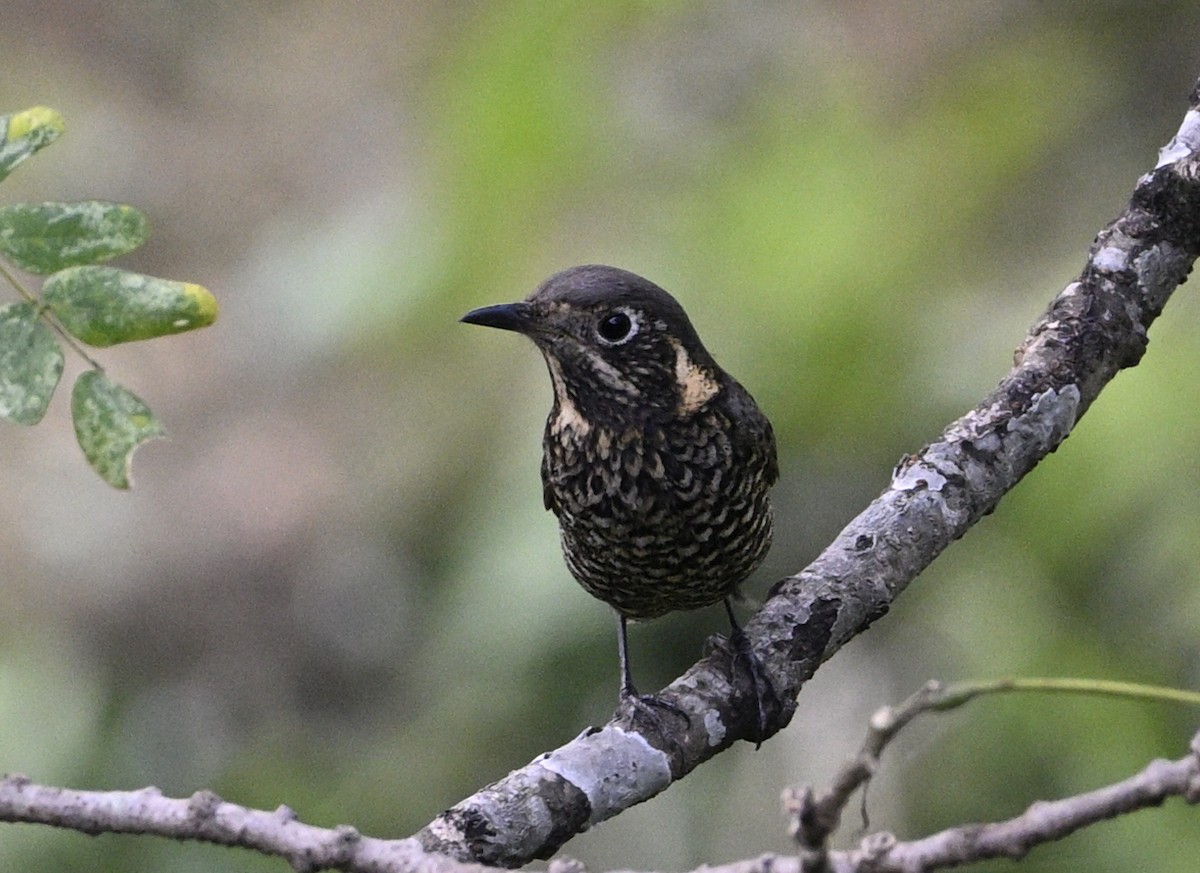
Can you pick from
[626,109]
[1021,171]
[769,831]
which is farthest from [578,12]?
[769,831]

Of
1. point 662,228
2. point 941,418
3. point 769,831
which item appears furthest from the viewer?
point 662,228

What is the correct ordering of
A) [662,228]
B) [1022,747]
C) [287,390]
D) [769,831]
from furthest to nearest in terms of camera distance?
[287,390] → [662,228] → [769,831] → [1022,747]

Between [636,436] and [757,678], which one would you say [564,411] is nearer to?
[636,436]

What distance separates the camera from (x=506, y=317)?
377 cm

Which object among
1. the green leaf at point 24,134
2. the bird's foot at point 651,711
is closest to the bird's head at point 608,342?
the bird's foot at point 651,711

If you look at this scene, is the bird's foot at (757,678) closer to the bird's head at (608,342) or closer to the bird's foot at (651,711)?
the bird's foot at (651,711)

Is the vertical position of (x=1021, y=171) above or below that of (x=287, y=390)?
below

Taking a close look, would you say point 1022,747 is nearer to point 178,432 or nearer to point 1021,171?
point 1021,171

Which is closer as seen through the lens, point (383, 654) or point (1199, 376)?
point (1199, 376)

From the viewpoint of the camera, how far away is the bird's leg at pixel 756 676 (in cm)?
342

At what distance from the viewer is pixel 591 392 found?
3889mm

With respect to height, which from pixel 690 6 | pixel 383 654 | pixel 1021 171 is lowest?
pixel 383 654

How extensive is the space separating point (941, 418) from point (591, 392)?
7.73 ft

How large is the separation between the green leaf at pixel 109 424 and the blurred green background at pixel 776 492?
249cm
